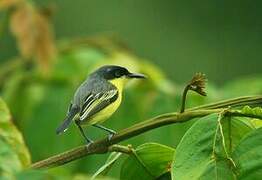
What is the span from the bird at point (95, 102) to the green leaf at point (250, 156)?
928 mm

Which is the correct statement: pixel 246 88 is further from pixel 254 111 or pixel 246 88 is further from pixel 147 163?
pixel 254 111

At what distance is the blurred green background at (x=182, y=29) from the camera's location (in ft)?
54.3

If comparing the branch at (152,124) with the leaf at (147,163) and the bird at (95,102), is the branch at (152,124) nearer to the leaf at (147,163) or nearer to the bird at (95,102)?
the leaf at (147,163)

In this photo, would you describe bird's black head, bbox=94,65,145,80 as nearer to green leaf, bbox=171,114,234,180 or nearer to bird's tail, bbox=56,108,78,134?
bird's tail, bbox=56,108,78,134

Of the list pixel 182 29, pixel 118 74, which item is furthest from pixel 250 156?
pixel 182 29

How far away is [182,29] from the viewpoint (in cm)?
1780

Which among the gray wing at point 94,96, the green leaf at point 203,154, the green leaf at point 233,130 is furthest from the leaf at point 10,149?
the gray wing at point 94,96

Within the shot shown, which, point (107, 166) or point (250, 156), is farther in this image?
point (107, 166)

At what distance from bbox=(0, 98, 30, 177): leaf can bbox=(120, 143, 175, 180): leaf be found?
264 millimetres

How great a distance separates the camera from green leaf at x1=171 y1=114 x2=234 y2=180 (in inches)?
98.6

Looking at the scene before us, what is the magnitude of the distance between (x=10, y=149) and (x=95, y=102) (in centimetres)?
101

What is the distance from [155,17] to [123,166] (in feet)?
52.2

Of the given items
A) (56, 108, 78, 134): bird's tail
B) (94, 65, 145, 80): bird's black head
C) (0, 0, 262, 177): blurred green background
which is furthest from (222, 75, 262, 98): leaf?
(56, 108, 78, 134): bird's tail

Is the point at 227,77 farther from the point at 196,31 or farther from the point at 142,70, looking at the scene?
the point at 142,70
